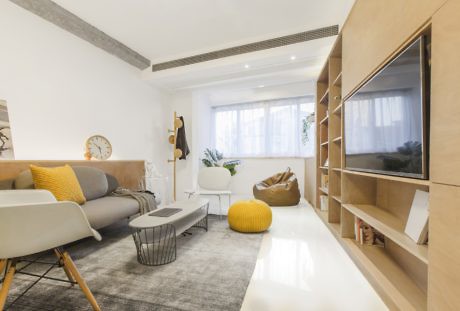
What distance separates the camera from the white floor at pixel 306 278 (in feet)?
4.25

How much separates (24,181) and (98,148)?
4.42 feet

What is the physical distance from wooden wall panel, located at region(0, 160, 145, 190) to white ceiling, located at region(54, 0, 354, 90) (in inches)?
73.4

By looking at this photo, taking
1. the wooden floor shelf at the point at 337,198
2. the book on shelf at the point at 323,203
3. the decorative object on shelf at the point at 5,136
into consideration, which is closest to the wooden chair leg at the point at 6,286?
the decorative object on shelf at the point at 5,136

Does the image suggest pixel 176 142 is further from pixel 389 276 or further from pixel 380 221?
pixel 389 276

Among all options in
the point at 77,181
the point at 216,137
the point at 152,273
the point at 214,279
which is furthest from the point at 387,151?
the point at 216,137

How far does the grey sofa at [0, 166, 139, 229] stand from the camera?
2094mm

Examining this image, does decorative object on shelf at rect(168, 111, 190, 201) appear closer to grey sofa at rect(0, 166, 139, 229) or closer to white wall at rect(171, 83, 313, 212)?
white wall at rect(171, 83, 313, 212)

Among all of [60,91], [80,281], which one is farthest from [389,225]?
[60,91]

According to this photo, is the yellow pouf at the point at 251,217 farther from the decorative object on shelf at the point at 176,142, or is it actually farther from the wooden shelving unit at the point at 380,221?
the decorative object on shelf at the point at 176,142

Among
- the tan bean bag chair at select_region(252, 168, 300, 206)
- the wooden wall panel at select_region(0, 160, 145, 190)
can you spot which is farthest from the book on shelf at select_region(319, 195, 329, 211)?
the wooden wall panel at select_region(0, 160, 145, 190)

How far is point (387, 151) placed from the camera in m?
1.43

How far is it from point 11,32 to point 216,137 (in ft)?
14.1

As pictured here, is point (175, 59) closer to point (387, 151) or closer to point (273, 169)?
point (273, 169)

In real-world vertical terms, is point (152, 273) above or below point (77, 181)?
below
